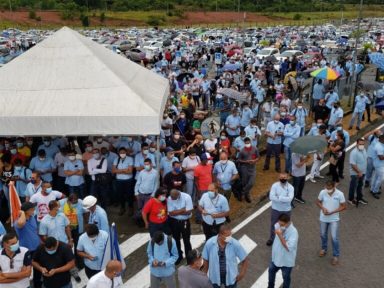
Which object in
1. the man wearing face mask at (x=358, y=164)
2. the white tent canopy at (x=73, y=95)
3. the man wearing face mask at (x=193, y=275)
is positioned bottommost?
the man wearing face mask at (x=358, y=164)

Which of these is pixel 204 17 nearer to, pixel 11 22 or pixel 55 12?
pixel 55 12

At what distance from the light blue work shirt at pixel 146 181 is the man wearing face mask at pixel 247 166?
2.48 m

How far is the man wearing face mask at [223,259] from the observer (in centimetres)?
659

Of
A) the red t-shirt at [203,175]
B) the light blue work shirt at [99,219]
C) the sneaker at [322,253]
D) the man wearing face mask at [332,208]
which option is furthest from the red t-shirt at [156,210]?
the sneaker at [322,253]

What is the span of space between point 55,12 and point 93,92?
298 feet

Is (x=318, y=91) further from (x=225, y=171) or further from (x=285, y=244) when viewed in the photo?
(x=285, y=244)

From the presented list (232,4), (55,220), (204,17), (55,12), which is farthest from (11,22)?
(55,220)

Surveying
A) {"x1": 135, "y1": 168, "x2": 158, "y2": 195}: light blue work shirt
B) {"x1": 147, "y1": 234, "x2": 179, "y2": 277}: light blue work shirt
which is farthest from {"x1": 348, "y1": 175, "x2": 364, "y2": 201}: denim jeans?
{"x1": 147, "y1": 234, "x2": 179, "y2": 277}: light blue work shirt

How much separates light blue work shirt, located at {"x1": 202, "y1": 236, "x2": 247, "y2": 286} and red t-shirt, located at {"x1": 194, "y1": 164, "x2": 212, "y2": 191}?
3.26 m

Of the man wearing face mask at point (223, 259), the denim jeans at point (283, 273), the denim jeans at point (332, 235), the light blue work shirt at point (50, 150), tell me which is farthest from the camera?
the light blue work shirt at point (50, 150)

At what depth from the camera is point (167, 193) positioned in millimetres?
8688

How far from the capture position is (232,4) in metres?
108

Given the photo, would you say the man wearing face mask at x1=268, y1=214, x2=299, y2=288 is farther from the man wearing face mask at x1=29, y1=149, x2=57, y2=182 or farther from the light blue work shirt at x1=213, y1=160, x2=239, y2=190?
the man wearing face mask at x1=29, y1=149, x2=57, y2=182

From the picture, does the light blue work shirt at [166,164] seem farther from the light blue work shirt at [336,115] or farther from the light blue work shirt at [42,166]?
the light blue work shirt at [336,115]
